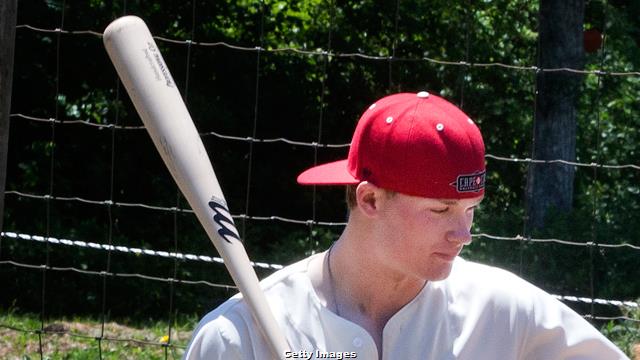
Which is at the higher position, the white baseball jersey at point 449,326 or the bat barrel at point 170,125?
the bat barrel at point 170,125

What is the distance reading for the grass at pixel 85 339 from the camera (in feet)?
18.2

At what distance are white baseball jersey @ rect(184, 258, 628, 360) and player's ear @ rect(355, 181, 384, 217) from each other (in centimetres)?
16

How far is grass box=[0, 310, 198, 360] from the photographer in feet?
18.2

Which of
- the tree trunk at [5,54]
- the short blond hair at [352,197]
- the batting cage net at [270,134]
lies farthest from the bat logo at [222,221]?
the batting cage net at [270,134]

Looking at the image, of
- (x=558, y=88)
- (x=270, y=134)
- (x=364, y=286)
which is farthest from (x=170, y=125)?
(x=270, y=134)

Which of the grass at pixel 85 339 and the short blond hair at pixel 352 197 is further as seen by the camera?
the grass at pixel 85 339

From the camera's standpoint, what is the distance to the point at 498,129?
8.63m

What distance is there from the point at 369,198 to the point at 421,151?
120mm

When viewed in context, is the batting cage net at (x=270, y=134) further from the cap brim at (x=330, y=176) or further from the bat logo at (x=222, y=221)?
the cap brim at (x=330, y=176)

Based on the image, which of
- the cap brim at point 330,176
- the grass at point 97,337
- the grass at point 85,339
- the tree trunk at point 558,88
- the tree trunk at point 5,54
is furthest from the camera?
the tree trunk at point 558,88

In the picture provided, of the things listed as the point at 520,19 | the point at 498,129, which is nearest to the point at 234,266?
the point at 498,129

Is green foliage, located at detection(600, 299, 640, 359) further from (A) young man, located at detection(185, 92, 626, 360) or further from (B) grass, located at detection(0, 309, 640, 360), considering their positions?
(A) young man, located at detection(185, 92, 626, 360)

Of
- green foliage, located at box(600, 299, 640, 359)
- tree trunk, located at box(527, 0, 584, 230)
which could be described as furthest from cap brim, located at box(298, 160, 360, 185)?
tree trunk, located at box(527, 0, 584, 230)

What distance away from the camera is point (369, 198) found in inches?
79.2
